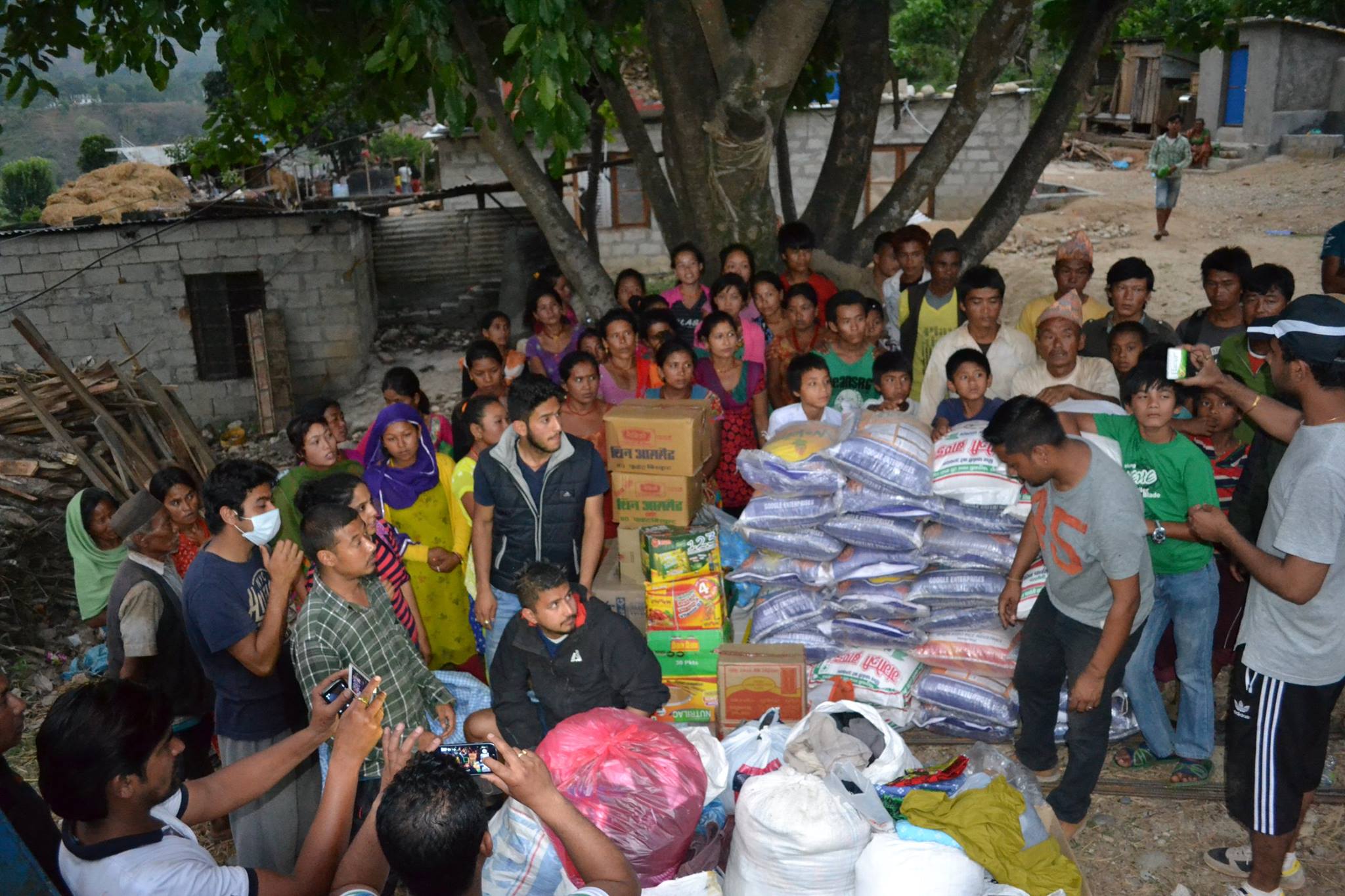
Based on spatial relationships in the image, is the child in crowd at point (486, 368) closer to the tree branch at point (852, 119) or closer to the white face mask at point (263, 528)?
the white face mask at point (263, 528)

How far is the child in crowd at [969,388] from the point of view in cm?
446

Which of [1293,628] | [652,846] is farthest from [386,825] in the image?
[1293,628]

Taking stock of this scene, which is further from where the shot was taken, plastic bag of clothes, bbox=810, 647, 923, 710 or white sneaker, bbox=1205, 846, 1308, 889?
plastic bag of clothes, bbox=810, 647, 923, 710

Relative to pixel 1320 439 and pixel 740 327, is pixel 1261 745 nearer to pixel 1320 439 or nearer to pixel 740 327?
pixel 1320 439

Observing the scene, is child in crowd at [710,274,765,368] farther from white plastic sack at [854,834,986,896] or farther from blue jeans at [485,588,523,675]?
white plastic sack at [854,834,986,896]

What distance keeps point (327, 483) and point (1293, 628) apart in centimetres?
301

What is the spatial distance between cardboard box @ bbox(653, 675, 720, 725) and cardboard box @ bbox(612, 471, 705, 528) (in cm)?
67

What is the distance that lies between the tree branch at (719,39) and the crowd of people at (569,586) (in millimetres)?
1461

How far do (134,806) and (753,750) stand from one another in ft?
6.61

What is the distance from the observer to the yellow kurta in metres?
4.60

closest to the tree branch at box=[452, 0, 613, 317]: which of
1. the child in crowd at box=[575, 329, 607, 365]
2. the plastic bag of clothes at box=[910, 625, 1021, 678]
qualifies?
the child in crowd at box=[575, 329, 607, 365]

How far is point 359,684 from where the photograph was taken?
2920mm

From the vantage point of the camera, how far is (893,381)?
478 cm

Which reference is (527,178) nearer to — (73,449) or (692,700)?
(73,449)
